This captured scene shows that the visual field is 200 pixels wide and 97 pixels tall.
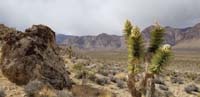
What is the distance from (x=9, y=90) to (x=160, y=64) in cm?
716

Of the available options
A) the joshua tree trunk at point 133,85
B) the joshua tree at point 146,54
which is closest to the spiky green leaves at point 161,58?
the joshua tree at point 146,54

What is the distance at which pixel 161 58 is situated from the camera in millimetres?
12281

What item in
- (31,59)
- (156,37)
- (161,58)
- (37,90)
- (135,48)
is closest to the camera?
(161,58)

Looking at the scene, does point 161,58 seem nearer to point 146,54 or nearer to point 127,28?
point 146,54

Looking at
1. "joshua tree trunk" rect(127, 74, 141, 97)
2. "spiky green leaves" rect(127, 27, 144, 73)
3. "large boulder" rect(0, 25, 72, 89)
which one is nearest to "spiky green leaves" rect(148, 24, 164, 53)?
"spiky green leaves" rect(127, 27, 144, 73)

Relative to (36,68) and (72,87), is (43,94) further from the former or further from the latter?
(72,87)

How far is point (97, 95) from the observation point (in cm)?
1841

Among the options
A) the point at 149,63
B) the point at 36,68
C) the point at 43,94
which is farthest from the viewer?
the point at 36,68

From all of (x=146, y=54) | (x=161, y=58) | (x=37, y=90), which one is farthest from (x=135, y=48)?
(x=37, y=90)

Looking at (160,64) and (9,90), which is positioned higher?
(160,64)

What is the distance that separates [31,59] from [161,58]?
7.35m

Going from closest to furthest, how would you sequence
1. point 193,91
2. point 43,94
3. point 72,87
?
1. point 43,94
2. point 72,87
3. point 193,91

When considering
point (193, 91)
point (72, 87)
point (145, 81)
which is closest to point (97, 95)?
point (72, 87)

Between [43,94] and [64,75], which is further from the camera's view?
[64,75]
